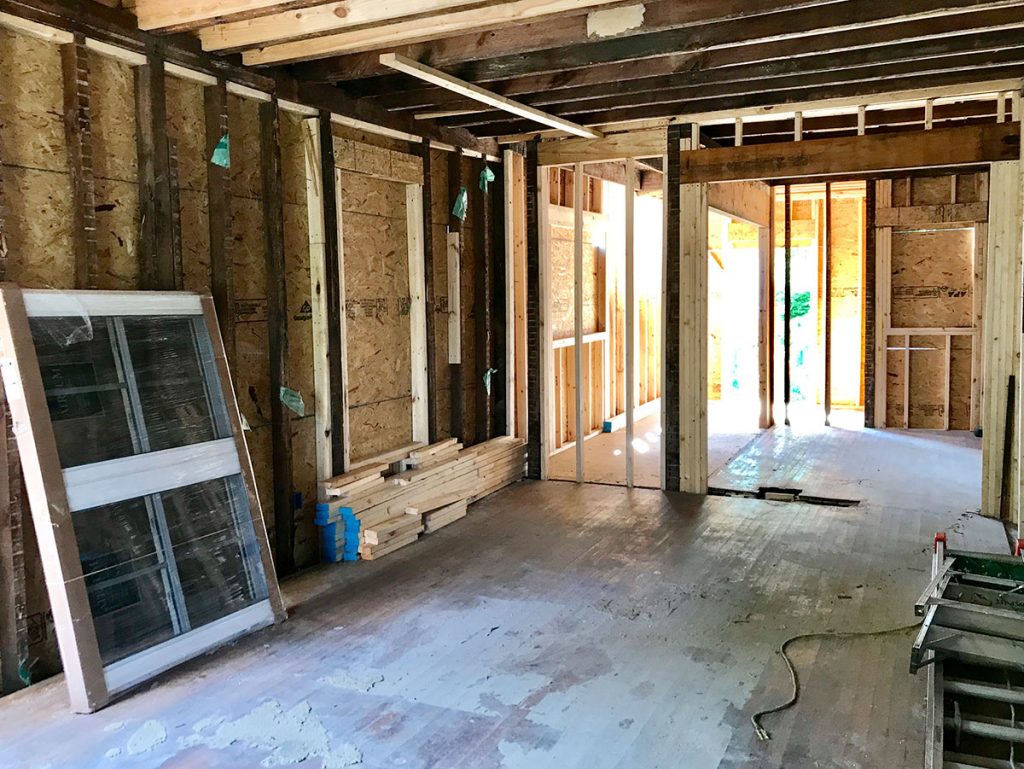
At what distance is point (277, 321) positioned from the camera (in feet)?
15.2

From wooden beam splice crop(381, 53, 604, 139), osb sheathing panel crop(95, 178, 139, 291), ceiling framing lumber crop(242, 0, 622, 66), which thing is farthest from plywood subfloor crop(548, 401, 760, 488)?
osb sheathing panel crop(95, 178, 139, 291)

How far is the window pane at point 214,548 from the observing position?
3607 mm

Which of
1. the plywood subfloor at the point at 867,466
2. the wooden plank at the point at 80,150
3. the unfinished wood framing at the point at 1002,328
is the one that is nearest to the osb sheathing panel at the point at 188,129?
the wooden plank at the point at 80,150

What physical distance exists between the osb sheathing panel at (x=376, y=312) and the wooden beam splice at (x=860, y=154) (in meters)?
2.34

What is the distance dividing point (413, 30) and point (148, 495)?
247cm

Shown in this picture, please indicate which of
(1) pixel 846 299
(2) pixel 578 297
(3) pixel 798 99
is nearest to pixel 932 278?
(1) pixel 846 299

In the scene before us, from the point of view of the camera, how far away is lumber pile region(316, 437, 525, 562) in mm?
4992

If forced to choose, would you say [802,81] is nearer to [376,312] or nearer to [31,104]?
[376,312]

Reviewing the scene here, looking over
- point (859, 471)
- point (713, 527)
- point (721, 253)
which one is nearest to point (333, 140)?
point (713, 527)

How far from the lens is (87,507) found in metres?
3.24

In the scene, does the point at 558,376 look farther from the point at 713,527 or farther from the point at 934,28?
the point at 934,28

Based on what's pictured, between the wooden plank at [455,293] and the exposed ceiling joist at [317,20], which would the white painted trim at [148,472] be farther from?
the wooden plank at [455,293]

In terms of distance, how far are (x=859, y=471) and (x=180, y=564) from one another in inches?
231

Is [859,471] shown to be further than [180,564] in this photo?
Yes
